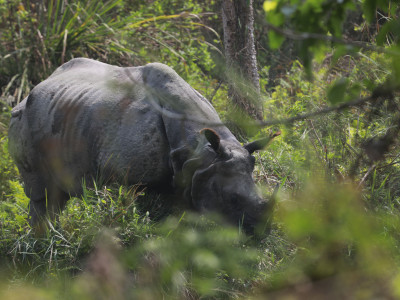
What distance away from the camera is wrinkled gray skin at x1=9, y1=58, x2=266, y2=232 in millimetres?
4184

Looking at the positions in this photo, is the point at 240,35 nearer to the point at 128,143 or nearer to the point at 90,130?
the point at 90,130

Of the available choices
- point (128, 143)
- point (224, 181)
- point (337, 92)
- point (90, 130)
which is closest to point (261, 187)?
point (224, 181)

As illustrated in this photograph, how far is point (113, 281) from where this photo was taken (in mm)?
1489

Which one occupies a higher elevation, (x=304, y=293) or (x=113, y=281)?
(x=304, y=293)

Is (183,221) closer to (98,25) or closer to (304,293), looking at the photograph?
(304,293)

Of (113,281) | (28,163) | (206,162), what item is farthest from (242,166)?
(113,281)

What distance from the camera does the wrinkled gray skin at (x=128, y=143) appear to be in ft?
13.7

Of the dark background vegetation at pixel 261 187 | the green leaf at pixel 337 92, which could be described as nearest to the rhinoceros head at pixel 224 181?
the dark background vegetation at pixel 261 187

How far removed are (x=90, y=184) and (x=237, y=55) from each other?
3.07m

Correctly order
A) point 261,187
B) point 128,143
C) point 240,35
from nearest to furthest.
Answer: point 128,143
point 261,187
point 240,35

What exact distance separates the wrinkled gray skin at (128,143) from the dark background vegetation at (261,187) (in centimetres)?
21

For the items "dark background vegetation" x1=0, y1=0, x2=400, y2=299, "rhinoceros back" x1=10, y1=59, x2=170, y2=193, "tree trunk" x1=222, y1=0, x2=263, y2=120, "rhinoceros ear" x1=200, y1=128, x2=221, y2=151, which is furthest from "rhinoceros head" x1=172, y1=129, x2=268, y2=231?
"tree trunk" x1=222, y1=0, x2=263, y2=120

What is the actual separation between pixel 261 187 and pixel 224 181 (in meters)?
0.65

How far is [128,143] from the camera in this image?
441cm
